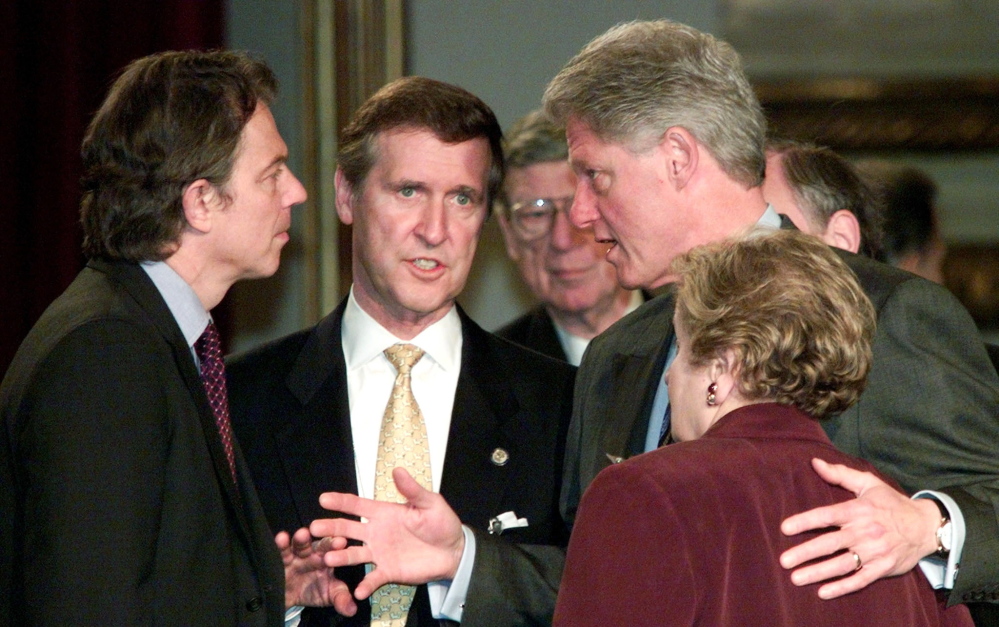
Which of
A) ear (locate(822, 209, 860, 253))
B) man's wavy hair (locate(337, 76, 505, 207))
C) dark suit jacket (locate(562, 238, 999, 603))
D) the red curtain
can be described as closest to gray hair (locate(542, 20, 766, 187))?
man's wavy hair (locate(337, 76, 505, 207))

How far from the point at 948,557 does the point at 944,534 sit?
0.15ft

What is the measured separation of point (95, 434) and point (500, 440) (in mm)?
959

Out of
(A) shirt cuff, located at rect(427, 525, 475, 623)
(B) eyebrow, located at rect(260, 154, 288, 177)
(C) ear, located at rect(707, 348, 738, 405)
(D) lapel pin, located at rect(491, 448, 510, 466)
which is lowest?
(A) shirt cuff, located at rect(427, 525, 475, 623)

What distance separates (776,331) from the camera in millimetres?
1775

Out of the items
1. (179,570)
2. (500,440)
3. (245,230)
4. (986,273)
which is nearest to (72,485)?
(179,570)

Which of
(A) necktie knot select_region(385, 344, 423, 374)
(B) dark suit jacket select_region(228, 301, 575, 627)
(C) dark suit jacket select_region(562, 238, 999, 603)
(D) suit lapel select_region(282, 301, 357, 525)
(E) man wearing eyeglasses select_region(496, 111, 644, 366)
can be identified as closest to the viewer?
(C) dark suit jacket select_region(562, 238, 999, 603)

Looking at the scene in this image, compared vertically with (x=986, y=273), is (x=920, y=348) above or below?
above

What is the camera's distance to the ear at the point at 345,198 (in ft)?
9.62

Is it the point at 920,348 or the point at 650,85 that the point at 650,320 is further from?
the point at 920,348

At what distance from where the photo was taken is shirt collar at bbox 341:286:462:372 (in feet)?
9.14

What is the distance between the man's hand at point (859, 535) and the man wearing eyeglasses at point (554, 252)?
198 cm

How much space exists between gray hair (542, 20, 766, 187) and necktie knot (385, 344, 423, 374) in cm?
58

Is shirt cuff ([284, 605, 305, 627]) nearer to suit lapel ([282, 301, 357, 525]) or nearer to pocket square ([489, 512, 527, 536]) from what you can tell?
suit lapel ([282, 301, 357, 525])

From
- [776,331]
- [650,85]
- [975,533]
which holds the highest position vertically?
Answer: [650,85]
